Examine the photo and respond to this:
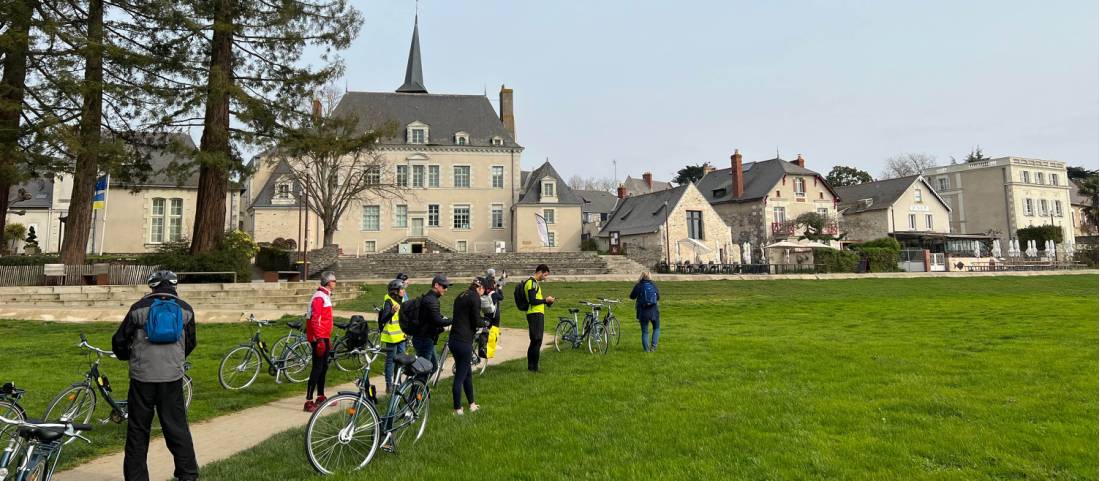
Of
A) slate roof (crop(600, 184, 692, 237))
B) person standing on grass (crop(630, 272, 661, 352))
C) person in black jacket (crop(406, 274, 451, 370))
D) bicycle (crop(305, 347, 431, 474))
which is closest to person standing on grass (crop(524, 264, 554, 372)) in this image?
person in black jacket (crop(406, 274, 451, 370))

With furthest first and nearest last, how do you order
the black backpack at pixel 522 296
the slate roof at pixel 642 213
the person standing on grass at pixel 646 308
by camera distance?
the slate roof at pixel 642 213
the person standing on grass at pixel 646 308
the black backpack at pixel 522 296

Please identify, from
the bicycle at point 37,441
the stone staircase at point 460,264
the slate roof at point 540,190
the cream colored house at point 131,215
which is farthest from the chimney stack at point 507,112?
the bicycle at point 37,441

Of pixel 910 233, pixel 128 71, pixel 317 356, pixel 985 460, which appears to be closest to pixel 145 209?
pixel 128 71

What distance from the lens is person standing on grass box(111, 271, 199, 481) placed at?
4715 millimetres

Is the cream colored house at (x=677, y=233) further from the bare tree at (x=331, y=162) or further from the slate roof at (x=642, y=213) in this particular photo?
the bare tree at (x=331, y=162)

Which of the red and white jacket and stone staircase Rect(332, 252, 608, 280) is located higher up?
stone staircase Rect(332, 252, 608, 280)

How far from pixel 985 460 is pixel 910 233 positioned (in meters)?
52.3

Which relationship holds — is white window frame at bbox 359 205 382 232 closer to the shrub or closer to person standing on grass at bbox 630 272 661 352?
person standing on grass at bbox 630 272 661 352

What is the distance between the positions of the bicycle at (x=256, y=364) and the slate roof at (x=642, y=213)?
1441 inches

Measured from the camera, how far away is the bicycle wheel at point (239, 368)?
8.81 m

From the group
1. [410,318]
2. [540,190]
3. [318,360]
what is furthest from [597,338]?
[540,190]

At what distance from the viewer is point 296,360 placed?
378 inches

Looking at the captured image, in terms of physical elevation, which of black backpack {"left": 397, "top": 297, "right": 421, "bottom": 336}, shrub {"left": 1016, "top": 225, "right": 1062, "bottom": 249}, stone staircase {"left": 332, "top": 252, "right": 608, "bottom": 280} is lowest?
black backpack {"left": 397, "top": 297, "right": 421, "bottom": 336}

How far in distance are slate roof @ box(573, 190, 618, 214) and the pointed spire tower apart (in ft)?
74.6
